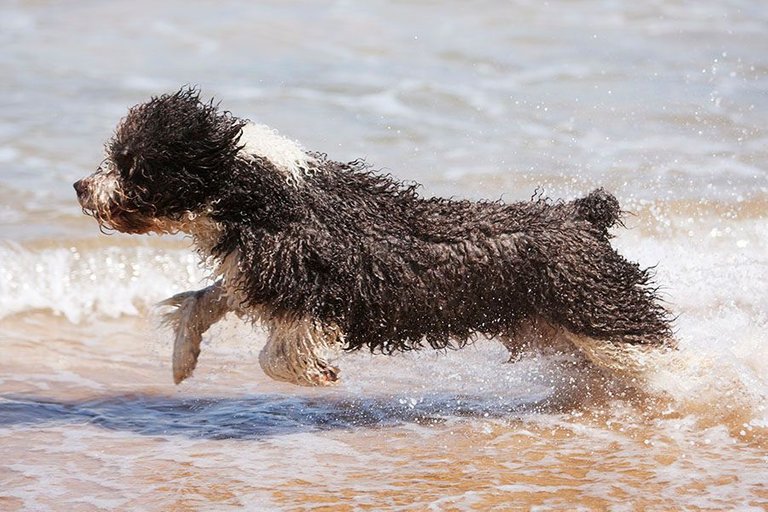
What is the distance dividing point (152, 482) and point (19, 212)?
4.73 meters

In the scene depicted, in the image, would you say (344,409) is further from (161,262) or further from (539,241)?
(161,262)

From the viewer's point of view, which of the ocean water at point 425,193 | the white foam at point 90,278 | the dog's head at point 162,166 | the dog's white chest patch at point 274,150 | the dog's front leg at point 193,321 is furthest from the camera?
the white foam at point 90,278

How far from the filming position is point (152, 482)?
202 inches

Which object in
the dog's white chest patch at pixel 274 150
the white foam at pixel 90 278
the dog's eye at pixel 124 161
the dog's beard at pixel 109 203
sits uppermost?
the dog's white chest patch at pixel 274 150

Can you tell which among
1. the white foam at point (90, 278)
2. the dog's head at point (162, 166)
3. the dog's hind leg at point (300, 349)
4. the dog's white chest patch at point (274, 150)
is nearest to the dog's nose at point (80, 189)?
the dog's head at point (162, 166)

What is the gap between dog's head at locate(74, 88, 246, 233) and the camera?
5.40 metres

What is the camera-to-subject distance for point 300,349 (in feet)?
18.5

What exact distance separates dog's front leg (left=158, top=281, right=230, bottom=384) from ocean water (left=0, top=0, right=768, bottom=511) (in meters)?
0.32

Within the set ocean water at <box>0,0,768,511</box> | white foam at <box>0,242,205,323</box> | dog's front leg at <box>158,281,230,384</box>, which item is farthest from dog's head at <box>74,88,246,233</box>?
white foam at <box>0,242,205,323</box>

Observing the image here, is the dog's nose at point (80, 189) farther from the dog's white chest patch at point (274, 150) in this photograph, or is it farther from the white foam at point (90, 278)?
the white foam at point (90, 278)

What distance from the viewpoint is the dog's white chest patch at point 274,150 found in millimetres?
5566

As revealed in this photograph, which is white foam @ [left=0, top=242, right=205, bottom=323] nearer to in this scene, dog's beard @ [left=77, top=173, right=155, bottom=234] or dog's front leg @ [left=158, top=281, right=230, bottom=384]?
dog's front leg @ [left=158, top=281, right=230, bottom=384]

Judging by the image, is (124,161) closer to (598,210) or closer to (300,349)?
(300,349)

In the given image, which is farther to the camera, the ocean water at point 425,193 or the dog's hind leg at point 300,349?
the dog's hind leg at point 300,349
